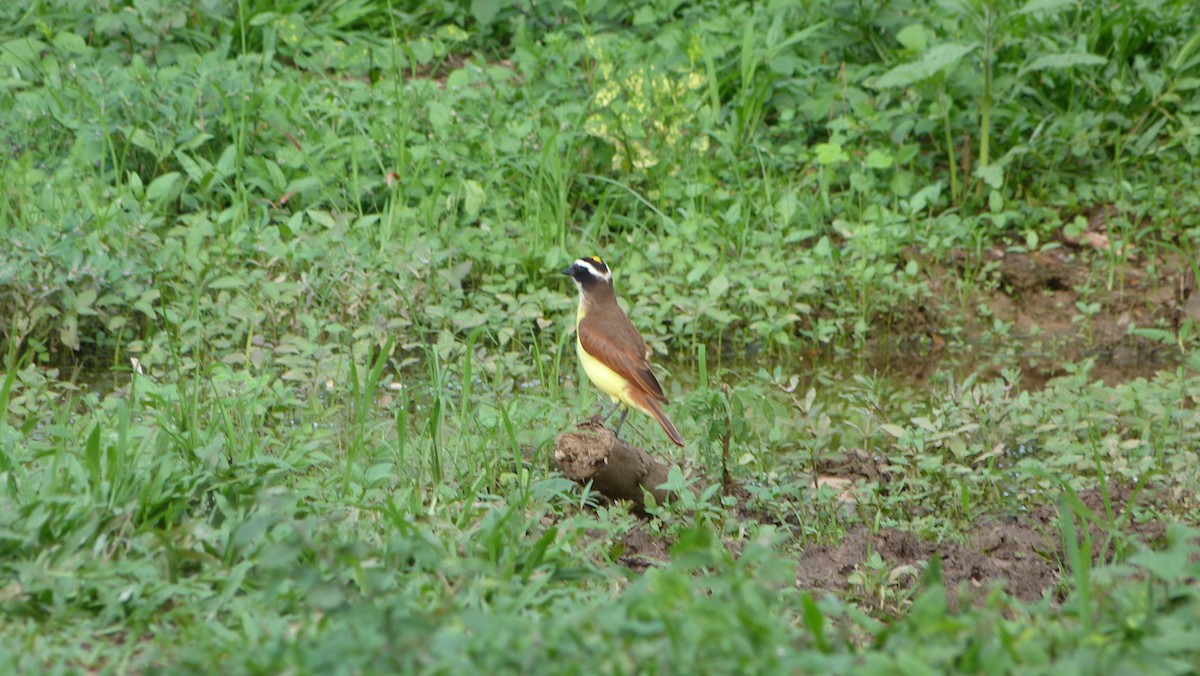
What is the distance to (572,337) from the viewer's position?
812 cm

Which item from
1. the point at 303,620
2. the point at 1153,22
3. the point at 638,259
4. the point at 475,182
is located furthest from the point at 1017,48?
the point at 303,620

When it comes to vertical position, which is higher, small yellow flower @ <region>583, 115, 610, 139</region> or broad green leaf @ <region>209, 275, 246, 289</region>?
small yellow flower @ <region>583, 115, 610, 139</region>

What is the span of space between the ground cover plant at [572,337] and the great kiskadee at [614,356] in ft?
0.85

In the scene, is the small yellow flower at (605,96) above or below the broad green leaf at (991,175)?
above

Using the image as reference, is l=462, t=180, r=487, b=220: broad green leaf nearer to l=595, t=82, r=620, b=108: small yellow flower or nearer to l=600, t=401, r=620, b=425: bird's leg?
l=595, t=82, r=620, b=108: small yellow flower

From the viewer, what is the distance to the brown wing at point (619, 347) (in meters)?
6.20

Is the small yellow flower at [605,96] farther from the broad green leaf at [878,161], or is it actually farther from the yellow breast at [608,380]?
the yellow breast at [608,380]

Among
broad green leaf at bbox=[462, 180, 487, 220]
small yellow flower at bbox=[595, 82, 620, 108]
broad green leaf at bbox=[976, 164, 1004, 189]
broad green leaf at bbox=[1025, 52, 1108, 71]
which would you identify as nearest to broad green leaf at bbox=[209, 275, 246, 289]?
broad green leaf at bbox=[462, 180, 487, 220]

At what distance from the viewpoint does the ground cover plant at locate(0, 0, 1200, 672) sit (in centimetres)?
355

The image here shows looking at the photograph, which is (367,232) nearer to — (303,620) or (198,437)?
(198,437)

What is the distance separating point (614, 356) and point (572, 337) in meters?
1.86

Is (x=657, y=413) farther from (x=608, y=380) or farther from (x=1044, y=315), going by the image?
(x=1044, y=315)

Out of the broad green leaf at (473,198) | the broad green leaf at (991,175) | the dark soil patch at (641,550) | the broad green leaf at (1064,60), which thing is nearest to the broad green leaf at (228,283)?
the broad green leaf at (473,198)

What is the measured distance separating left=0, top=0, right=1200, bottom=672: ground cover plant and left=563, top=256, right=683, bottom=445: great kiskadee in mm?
259
